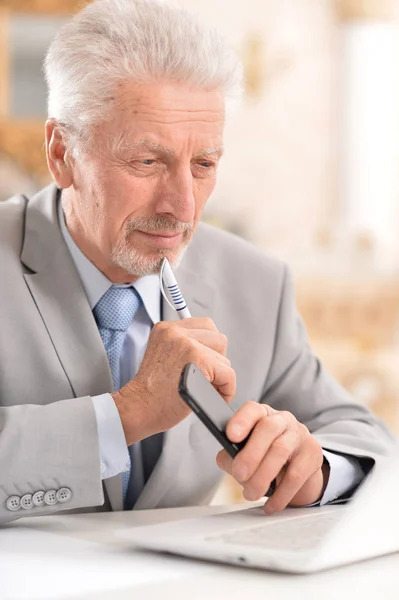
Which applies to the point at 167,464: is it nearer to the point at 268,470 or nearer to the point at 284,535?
the point at 268,470

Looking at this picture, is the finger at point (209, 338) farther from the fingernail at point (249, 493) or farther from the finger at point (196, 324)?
the fingernail at point (249, 493)

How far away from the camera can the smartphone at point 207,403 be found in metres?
1.13

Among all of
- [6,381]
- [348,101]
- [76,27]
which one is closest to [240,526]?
[6,381]

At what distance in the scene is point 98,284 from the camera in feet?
5.22

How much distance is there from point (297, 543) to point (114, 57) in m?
0.80

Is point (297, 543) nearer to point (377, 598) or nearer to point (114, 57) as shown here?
point (377, 598)

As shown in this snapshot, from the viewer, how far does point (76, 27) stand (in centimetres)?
148

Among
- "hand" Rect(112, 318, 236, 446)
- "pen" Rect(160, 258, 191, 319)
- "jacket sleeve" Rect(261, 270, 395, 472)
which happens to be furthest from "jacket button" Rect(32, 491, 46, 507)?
"jacket sleeve" Rect(261, 270, 395, 472)

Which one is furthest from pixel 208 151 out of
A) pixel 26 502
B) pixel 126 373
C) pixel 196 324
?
pixel 26 502

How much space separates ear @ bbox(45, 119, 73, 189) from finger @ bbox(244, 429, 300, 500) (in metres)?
0.63

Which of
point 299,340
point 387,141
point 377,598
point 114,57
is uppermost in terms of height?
point 114,57

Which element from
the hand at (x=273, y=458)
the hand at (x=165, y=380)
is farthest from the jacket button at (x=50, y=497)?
the hand at (x=273, y=458)

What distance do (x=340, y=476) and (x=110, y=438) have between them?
359 mm

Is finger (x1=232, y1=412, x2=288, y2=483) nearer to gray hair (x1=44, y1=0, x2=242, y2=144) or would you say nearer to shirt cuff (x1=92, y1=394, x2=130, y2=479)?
shirt cuff (x1=92, y1=394, x2=130, y2=479)
